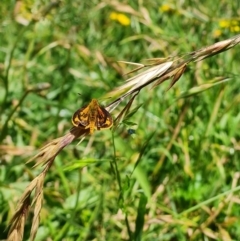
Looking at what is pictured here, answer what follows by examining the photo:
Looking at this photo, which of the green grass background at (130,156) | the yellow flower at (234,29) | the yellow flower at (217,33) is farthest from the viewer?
the yellow flower at (217,33)

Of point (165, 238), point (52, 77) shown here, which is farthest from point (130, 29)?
point (165, 238)

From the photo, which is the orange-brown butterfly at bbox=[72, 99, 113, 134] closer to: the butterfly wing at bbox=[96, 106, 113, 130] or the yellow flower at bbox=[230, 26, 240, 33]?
the butterfly wing at bbox=[96, 106, 113, 130]

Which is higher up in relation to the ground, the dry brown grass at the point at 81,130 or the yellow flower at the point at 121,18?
the yellow flower at the point at 121,18

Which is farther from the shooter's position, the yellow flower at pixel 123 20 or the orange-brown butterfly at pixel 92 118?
the yellow flower at pixel 123 20

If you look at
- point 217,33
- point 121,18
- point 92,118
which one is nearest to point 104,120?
point 92,118

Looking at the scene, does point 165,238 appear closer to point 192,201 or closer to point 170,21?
point 192,201

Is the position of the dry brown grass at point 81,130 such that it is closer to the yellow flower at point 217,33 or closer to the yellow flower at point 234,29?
the yellow flower at point 234,29

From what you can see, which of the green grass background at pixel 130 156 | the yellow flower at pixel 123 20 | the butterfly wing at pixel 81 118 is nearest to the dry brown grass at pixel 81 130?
the butterfly wing at pixel 81 118

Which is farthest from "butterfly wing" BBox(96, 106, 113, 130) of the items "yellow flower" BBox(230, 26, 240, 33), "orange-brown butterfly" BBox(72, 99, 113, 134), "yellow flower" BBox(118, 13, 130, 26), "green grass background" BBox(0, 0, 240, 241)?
"yellow flower" BBox(118, 13, 130, 26)
